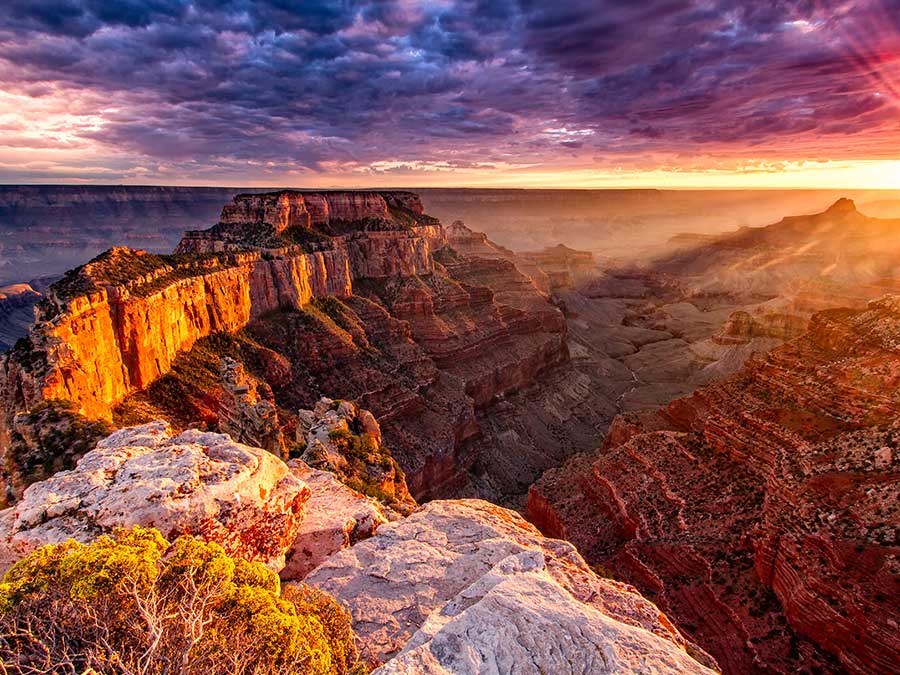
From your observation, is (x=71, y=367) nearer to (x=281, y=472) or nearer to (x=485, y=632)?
(x=281, y=472)

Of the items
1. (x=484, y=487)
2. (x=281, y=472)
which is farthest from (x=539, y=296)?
Result: (x=281, y=472)

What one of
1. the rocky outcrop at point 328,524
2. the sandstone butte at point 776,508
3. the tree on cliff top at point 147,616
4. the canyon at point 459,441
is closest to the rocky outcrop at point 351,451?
the canyon at point 459,441

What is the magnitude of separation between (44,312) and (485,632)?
34313 mm

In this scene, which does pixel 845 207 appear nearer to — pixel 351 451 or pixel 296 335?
pixel 296 335

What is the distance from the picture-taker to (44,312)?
32.3 metres

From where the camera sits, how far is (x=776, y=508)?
29797mm

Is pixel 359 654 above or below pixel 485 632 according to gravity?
below

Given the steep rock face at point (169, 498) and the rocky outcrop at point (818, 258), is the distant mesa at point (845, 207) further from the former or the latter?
the steep rock face at point (169, 498)

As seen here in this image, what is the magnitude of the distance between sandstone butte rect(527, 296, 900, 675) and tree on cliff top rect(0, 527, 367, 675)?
2418 centimetres

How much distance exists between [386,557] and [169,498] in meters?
8.14

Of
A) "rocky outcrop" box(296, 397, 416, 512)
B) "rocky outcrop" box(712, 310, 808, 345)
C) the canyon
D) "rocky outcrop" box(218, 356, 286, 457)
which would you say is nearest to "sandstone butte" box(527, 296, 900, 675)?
the canyon

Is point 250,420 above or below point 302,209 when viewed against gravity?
below

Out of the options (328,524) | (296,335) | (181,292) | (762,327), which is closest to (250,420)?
(328,524)

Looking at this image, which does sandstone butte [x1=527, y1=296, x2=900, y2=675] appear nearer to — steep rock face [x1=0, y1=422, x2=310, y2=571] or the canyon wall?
steep rock face [x1=0, y1=422, x2=310, y2=571]
